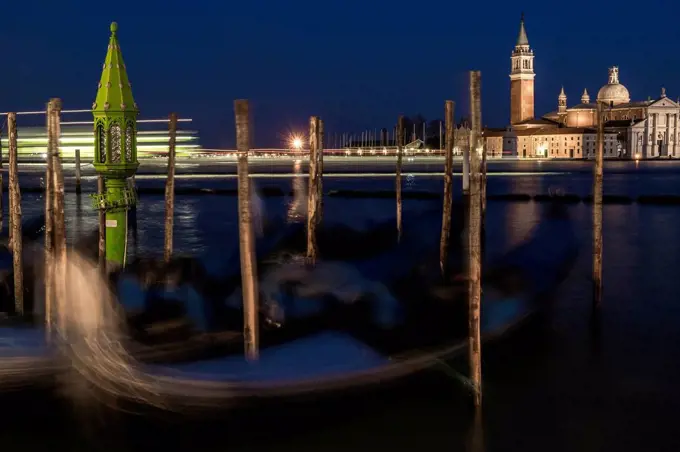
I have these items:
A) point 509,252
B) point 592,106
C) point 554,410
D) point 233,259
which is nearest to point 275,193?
point 509,252

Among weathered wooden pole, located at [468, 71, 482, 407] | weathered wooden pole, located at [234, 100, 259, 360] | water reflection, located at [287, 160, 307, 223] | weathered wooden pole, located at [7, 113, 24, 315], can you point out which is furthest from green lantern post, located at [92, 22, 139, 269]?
water reflection, located at [287, 160, 307, 223]

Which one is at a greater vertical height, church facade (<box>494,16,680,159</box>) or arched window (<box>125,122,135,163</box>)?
church facade (<box>494,16,680,159</box>)

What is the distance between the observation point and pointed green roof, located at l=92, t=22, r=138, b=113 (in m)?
6.75

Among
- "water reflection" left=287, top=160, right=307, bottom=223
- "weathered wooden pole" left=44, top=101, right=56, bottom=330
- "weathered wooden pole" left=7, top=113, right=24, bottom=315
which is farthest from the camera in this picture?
"water reflection" left=287, top=160, right=307, bottom=223

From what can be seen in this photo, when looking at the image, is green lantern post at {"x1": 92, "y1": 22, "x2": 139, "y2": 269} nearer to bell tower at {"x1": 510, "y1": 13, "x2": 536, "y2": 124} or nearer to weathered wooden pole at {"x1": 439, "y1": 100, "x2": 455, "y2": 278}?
weathered wooden pole at {"x1": 439, "y1": 100, "x2": 455, "y2": 278}

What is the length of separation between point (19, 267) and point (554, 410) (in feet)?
14.5

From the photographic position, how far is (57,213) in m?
6.41

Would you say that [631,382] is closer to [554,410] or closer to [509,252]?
[554,410]

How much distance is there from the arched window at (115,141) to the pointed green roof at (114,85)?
134 mm

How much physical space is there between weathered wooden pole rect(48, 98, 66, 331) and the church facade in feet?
244

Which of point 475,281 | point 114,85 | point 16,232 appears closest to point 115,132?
point 114,85

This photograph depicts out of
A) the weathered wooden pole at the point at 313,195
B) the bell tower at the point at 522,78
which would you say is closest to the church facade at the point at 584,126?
the bell tower at the point at 522,78

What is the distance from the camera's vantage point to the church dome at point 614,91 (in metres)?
84.4

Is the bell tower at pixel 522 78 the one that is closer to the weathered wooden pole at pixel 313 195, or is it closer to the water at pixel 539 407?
the weathered wooden pole at pixel 313 195
